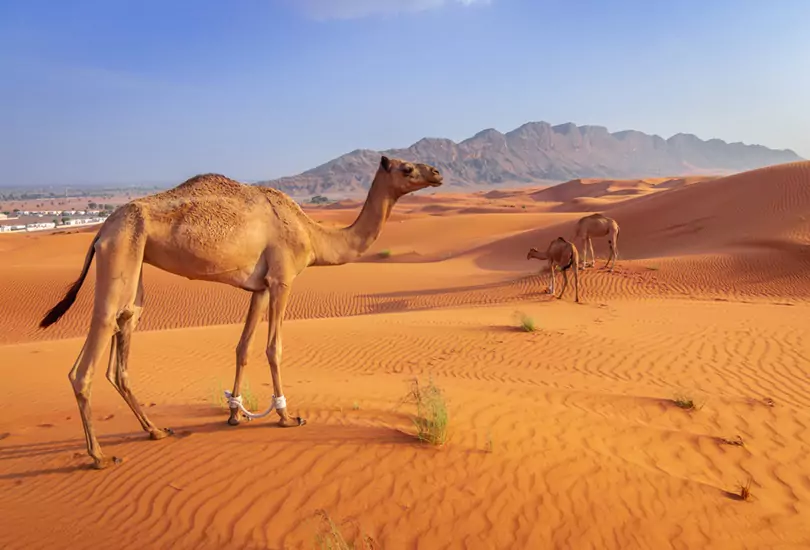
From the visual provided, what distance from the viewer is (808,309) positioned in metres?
14.2

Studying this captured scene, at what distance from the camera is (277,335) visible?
557cm

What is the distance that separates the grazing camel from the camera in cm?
485

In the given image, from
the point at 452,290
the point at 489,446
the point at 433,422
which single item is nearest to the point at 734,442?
the point at 489,446

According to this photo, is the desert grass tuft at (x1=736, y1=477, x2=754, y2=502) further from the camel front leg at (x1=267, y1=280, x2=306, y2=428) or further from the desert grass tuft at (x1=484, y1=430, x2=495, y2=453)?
the camel front leg at (x1=267, y1=280, x2=306, y2=428)

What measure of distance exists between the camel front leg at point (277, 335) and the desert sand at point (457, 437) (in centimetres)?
19

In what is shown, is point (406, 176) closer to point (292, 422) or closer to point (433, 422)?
point (433, 422)

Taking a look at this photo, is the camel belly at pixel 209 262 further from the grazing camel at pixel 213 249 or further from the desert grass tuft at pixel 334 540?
the desert grass tuft at pixel 334 540

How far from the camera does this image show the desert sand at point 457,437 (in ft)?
13.4

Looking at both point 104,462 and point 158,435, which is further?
point 158,435

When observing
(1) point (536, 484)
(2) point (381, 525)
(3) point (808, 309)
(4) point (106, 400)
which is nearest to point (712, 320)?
(3) point (808, 309)

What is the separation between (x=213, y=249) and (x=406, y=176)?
2148 millimetres

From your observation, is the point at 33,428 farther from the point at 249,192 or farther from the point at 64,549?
the point at 249,192

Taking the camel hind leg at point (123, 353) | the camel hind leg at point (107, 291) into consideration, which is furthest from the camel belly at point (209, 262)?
the camel hind leg at point (123, 353)

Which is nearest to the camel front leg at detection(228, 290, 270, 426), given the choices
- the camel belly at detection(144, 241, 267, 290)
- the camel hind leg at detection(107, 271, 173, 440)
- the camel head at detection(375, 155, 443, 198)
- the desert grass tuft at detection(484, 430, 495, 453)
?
the camel belly at detection(144, 241, 267, 290)
